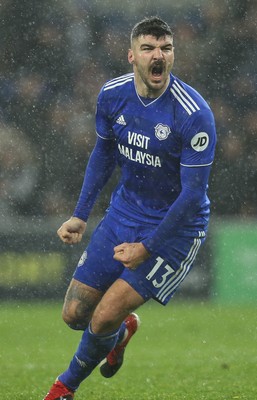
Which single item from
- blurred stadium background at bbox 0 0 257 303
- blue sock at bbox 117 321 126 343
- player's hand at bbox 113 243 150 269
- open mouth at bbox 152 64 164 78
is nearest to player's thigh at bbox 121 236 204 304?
player's hand at bbox 113 243 150 269

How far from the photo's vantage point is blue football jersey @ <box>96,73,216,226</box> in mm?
5938

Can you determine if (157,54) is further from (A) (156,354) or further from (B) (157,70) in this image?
(A) (156,354)

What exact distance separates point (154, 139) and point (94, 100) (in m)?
6.73

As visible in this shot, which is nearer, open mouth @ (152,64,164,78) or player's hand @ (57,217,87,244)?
open mouth @ (152,64,164,78)

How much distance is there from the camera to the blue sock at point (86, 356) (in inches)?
247

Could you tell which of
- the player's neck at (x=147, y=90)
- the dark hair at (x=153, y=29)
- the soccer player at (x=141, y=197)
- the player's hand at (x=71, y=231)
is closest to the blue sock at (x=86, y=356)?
the soccer player at (x=141, y=197)

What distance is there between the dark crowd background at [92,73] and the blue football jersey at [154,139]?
19.8ft

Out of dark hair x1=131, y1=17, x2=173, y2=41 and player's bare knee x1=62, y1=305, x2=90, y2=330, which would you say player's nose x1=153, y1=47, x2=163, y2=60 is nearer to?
dark hair x1=131, y1=17, x2=173, y2=41

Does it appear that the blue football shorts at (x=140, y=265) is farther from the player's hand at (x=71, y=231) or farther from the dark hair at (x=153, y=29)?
the dark hair at (x=153, y=29)

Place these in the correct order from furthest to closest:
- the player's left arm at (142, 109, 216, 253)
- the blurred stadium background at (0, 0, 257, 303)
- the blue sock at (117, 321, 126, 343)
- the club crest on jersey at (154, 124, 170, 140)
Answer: the blurred stadium background at (0, 0, 257, 303) → the blue sock at (117, 321, 126, 343) → the club crest on jersey at (154, 124, 170, 140) → the player's left arm at (142, 109, 216, 253)

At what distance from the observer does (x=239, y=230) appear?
1179 cm

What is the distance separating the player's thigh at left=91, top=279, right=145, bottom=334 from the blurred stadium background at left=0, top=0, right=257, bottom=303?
224 inches

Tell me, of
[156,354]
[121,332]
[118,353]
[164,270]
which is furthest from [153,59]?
[156,354]

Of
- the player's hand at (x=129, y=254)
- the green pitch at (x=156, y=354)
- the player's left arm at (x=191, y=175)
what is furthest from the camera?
the green pitch at (x=156, y=354)
